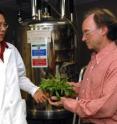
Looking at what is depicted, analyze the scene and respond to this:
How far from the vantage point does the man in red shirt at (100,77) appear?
6.51ft

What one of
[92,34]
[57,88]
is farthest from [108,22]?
[57,88]

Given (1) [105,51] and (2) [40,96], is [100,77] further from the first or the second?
(2) [40,96]

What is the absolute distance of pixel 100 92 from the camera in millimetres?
2037

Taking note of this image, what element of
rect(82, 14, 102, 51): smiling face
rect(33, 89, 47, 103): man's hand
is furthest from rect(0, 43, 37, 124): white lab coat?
rect(82, 14, 102, 51): smiling face

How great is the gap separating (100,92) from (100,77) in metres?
0.09

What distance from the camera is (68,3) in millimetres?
3998

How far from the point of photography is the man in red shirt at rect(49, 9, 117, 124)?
6.51 feet

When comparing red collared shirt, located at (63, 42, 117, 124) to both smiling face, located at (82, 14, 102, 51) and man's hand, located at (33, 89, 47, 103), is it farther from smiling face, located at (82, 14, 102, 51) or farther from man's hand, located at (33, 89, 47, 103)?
man's hand, located at (33, 89, 47, 103)

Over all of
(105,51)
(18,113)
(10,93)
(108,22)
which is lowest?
(18,113)

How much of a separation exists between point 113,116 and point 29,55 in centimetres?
172

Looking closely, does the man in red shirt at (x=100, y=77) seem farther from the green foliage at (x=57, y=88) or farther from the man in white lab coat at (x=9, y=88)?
the man in white lab coat at (x=9, y=88)

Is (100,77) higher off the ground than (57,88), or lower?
higher

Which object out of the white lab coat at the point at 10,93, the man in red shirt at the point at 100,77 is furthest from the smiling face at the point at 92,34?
the white lab coat at the point at 10,93

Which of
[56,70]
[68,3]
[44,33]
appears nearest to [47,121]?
[56,70]
